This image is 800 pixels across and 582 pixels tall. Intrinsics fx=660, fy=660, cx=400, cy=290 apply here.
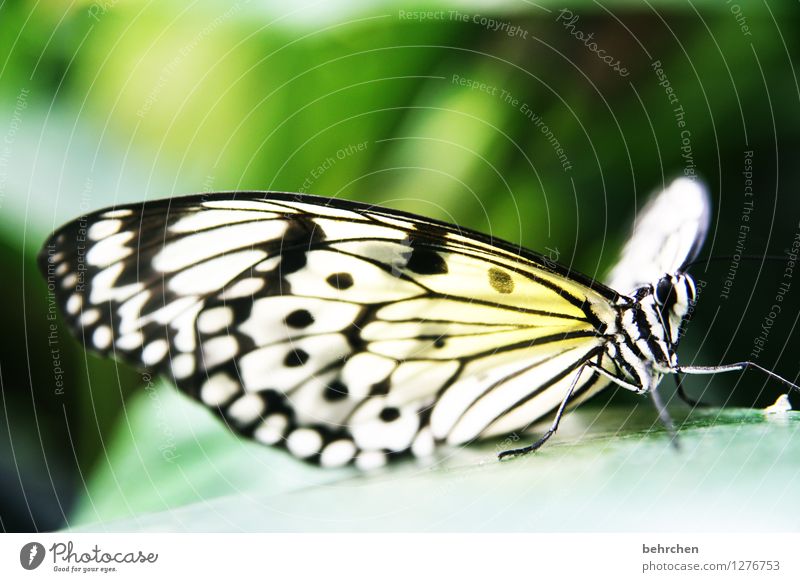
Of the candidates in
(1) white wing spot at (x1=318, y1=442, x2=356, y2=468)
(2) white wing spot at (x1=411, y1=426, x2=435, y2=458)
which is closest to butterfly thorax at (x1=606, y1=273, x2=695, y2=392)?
(2) white wing spot at (x1=411, y1=426, x2=435, y2=458)

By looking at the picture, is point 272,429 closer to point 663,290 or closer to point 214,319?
point 214,319

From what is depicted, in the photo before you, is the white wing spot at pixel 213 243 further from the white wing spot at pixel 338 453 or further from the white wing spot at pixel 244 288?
the white wing spot at pixel 338 453

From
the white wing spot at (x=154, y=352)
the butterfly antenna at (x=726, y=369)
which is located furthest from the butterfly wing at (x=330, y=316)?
the butterfly antenna at (x=726, y=369)

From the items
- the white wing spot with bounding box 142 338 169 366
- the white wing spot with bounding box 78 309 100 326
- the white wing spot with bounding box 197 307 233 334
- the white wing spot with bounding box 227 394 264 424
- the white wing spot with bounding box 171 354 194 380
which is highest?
the white wing spot with bounding box 78 309 100 326

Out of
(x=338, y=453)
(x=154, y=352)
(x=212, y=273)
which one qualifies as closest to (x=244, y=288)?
(x=212, y=273)

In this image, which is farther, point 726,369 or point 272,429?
point 272,429

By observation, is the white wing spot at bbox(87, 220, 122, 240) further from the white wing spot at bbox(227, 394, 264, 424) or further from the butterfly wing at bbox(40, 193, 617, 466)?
the white wing spot at bbox(227, 394, 264, 424)

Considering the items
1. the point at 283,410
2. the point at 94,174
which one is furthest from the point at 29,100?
the point at 283,410
